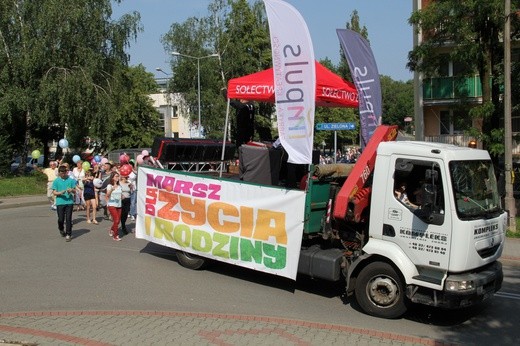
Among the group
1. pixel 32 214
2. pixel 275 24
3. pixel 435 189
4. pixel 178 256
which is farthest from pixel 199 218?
pixel 32 214

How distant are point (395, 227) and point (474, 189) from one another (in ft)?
3.44

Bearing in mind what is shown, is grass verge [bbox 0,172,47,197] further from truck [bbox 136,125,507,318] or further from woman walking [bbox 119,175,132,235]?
truck [bbox 136,125,507,318]

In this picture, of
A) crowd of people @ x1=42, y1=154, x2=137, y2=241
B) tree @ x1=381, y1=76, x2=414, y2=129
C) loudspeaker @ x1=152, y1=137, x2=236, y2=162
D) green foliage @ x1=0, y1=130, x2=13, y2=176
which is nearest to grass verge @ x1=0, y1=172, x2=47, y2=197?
green foliage @ x1=0, y1=130, x2=13, y2=176

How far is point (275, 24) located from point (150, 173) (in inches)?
132

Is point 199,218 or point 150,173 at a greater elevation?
point 150,173

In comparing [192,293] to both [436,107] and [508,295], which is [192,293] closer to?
[508,295]

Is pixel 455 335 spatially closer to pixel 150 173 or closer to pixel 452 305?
pixel 452 305

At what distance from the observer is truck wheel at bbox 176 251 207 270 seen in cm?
884

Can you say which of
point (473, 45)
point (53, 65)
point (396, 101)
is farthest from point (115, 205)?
point (396, 101)

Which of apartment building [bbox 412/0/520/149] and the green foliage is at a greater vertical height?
apartment building [bbox 412/0/520/149]

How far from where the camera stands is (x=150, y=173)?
30.1ft

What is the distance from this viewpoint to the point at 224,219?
8109mm

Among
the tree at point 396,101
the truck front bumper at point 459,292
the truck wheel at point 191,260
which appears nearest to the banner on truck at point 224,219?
the truck wheel at point 191,260

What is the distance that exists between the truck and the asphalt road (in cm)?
40
